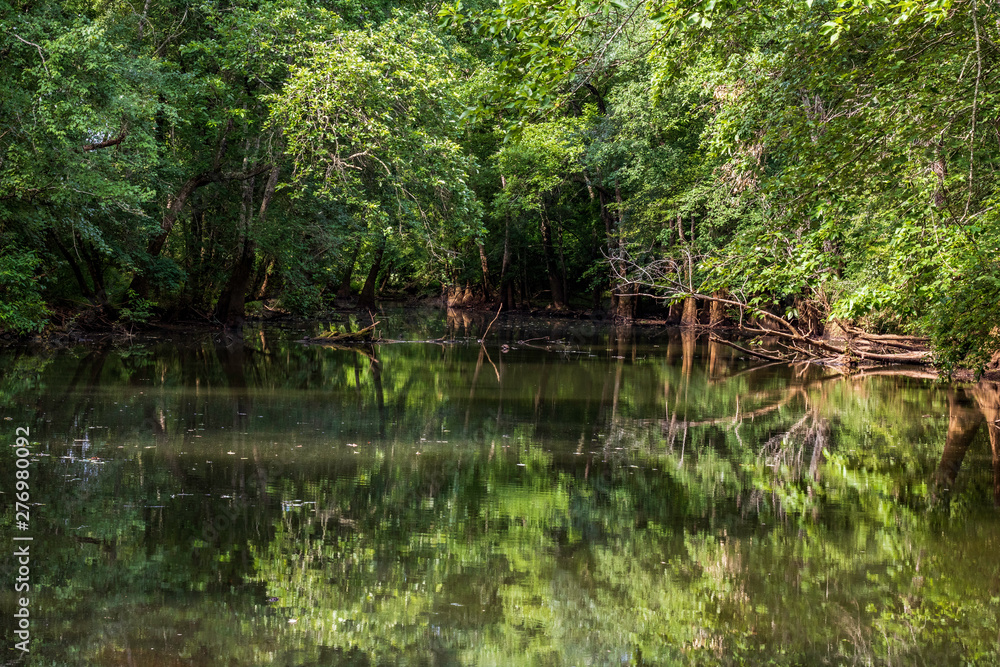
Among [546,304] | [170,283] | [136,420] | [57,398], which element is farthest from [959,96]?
[546,304]

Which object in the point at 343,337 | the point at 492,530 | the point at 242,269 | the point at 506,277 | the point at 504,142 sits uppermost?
the point at 504,142

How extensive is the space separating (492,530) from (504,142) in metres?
14.6

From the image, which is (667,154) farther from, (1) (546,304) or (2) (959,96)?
(2) (959,96)

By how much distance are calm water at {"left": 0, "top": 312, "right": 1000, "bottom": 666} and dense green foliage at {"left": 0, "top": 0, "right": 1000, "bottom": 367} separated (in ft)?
7.40

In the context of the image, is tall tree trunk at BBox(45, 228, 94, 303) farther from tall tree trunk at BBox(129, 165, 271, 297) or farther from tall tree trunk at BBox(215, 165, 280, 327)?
tall tree trunk at BBox(215, 165, 280, 327)

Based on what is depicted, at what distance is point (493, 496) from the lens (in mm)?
8070

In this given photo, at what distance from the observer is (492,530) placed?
276 inches

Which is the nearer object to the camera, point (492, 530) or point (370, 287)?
point (492, 530)

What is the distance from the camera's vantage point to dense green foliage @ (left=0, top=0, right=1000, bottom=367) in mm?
9781

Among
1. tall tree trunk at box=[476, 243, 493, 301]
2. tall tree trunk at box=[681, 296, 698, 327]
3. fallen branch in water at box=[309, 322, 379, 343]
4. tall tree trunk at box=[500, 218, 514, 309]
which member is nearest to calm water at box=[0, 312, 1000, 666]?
fallen branch in water at box=[309, 322, 379, 343]

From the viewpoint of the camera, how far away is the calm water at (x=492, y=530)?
4910 millimetres

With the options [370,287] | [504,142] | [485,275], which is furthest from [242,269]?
[485,275]

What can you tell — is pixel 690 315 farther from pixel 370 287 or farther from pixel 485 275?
pixel 370 287

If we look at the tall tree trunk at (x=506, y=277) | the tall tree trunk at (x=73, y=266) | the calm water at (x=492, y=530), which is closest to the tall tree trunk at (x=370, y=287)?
the tall tree trunk at (x=506, y=277)
